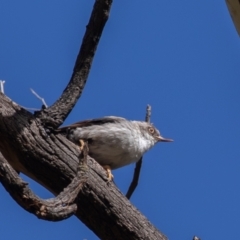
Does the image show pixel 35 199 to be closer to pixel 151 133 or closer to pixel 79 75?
pixel 79 75

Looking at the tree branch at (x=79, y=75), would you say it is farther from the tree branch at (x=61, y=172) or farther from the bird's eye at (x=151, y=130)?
the bird's eye at (x=151, y=130)

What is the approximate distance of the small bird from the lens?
693 centimetres

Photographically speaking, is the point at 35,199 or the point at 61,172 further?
the point at 61,172

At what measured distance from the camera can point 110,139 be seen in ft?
23.6

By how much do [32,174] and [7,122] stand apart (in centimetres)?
42

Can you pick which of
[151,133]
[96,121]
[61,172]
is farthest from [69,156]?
[151,133]

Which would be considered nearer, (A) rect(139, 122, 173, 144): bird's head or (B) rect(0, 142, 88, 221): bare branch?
(B) rect(0, 142, 88, 221): bare branch

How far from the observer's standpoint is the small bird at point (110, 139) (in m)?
6.93

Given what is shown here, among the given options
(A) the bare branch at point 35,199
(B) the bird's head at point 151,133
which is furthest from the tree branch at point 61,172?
(B) the bird's head at point 151,133

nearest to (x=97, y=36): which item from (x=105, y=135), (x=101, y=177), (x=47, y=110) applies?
(x=47, y=110)

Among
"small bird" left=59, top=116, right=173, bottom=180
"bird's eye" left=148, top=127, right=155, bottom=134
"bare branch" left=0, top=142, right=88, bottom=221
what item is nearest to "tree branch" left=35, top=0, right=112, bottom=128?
"bare branch" left=0, top=142, right=88, bottom=221

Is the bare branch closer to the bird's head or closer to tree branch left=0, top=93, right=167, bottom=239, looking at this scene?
tree branch left=0, top=93, right=167, bottom=239

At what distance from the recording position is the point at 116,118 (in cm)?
787

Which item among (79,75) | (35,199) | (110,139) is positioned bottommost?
(35,199)
